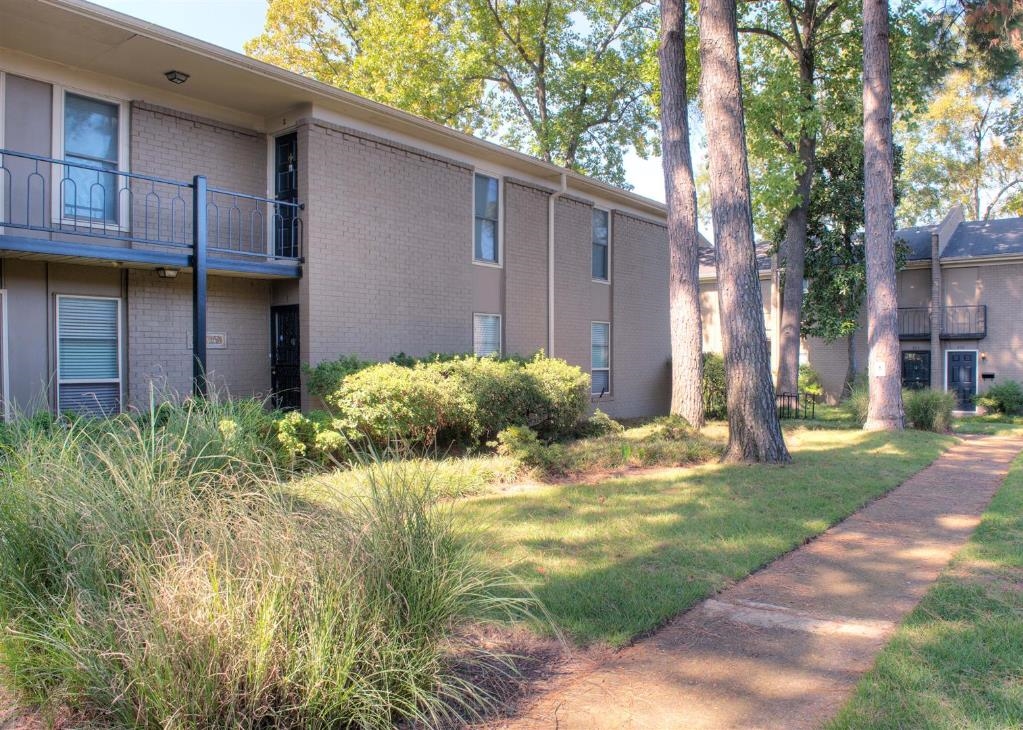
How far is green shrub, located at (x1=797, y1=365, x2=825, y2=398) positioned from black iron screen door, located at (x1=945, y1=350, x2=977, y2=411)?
4.21 meters

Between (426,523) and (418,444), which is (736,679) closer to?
(426,523)

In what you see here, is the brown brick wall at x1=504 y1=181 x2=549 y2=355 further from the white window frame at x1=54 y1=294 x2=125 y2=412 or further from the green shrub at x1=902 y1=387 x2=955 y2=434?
the green shrub at x1=902 y1=387 x2=955 y2=434

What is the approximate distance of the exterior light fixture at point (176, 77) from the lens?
1015 cm

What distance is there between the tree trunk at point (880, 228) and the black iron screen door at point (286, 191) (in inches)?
465

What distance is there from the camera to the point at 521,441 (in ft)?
32.0

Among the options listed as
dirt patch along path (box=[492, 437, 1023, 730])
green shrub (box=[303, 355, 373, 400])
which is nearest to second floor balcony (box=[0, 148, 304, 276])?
green shrub (box=[303, 355, 373, 400])

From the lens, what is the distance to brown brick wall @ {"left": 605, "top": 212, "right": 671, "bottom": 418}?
18891 mm

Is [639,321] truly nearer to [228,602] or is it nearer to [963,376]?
[963,376]

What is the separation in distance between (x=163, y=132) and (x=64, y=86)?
4.30 feet

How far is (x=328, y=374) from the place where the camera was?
1062 cm

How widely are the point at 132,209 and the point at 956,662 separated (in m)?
10.7

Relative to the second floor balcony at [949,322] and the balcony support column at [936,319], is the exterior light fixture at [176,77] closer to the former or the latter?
the second floor balcony at [949,322]

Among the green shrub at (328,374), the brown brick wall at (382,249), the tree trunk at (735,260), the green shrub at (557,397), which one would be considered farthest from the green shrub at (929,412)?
the green shrub at (328,374)

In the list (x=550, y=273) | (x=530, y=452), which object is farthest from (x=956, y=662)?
(x=550, y=273)
